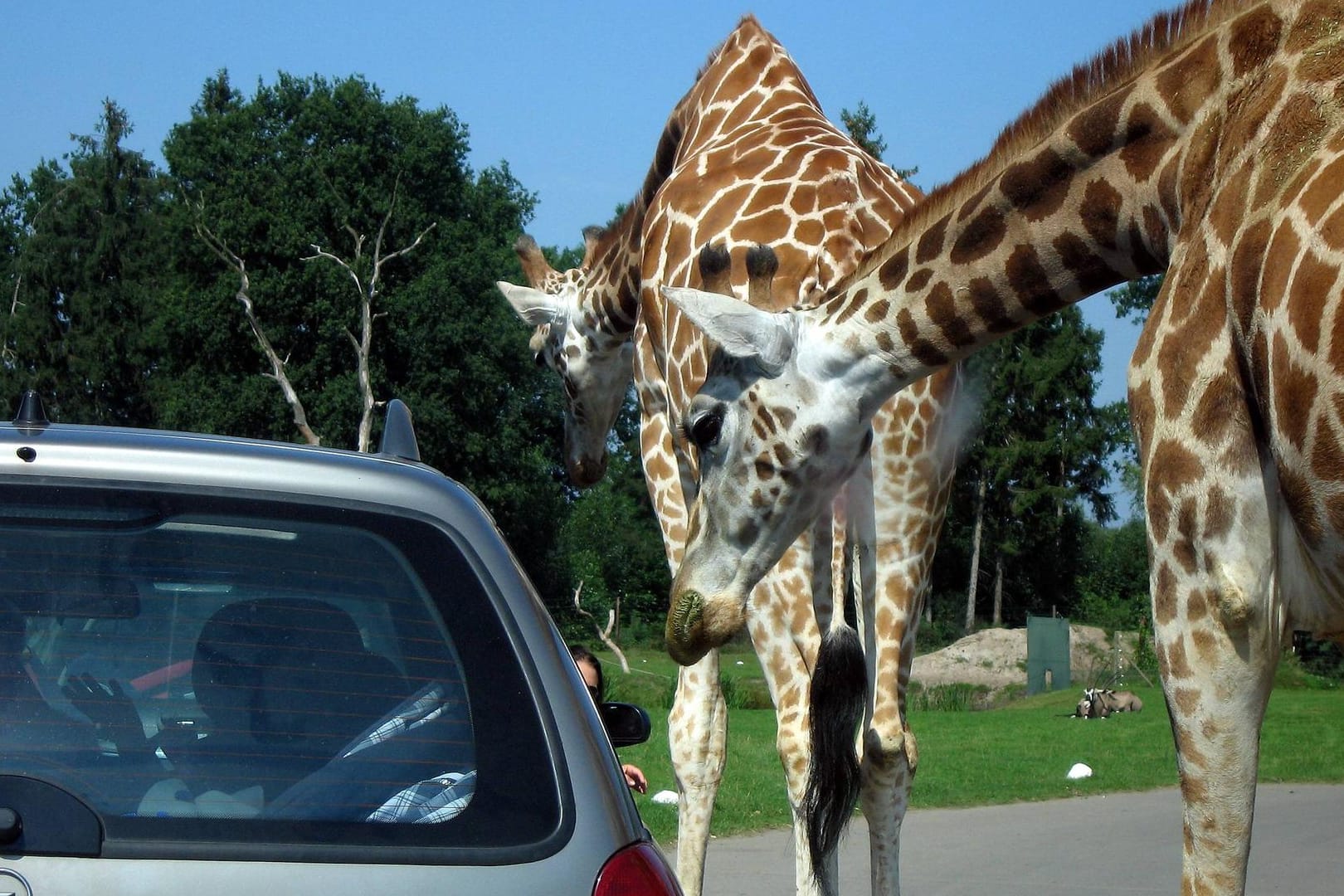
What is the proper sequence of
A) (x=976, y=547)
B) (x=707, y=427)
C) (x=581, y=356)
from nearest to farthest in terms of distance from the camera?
1. (x=707, y=427)
2. (x=581, y=356)
3. (x=976, y=547)

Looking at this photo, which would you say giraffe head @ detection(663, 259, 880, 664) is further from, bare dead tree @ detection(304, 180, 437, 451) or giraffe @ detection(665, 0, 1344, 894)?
bare dead tree @ detection(304, 180, 437, 451)

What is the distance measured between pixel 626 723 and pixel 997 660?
2529 centimetres

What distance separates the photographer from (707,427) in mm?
5465

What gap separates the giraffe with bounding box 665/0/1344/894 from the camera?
367cm

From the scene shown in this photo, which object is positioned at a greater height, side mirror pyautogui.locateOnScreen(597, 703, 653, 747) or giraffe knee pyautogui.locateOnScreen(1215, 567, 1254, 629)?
giraffe knee pyautogui.locateOnScreen(1215, 567, 1254, 629)

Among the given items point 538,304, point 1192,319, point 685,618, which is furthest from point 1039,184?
point 538,304

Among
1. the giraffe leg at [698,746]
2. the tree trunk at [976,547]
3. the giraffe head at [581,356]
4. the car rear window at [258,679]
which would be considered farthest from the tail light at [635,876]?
the tree trunk at [976,547]

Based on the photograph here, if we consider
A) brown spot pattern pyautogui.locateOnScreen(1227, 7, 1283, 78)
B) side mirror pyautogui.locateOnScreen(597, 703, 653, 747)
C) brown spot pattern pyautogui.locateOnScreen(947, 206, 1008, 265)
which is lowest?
side mirror pyautogui.locateOnScreen(597, 703, 653, 747)

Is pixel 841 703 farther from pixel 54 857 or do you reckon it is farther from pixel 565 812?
pixel 54 857

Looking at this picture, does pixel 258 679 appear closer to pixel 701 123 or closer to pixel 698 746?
pixel 698 746

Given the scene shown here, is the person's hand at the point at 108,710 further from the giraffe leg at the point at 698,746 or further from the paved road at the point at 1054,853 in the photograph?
the paved road at the point at 1054,853

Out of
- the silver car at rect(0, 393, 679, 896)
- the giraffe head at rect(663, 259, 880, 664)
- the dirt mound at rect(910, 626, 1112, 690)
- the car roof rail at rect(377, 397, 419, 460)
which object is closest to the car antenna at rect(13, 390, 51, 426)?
the silver car at rect(0, 393, 679, 896)

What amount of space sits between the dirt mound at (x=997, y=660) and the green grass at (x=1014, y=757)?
5.51 meters

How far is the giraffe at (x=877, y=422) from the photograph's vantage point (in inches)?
226
